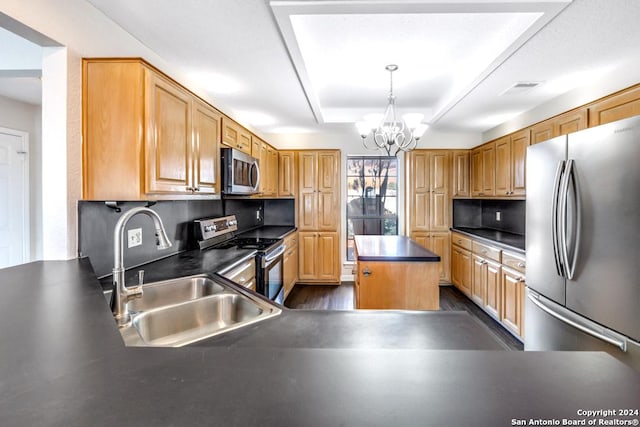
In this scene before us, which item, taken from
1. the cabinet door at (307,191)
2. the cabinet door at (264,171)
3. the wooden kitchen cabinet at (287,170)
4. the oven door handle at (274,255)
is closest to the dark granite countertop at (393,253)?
the oven door handle at (274,255)

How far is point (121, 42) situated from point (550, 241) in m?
3.05

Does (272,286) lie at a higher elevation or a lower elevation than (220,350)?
lower

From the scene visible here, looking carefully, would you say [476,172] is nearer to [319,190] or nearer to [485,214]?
[485,214]

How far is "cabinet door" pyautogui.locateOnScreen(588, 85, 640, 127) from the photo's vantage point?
2104 mm

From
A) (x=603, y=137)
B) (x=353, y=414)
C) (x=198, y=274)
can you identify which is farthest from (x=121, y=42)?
(x=603, y=137)

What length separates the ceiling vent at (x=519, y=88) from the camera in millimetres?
2803

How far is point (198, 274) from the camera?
178cm

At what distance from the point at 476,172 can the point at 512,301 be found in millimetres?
2141

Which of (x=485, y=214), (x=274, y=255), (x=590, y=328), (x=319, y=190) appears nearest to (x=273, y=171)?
(x=319, y=190)

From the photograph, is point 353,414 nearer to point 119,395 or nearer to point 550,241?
point 119,395

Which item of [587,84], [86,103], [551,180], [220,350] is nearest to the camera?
[220,350]

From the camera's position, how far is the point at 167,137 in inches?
73.9

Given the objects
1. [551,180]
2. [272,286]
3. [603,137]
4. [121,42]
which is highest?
[121,42]

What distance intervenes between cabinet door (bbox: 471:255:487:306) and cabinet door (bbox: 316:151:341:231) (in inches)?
79.1
